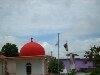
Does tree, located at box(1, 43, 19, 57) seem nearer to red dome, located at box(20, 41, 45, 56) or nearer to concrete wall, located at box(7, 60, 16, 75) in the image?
concrete wall, located at box(7, 60, 16, 75)

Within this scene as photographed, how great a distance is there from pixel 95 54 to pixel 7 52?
36.9 metres

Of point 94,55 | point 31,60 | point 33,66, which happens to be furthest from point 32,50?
point 94,55

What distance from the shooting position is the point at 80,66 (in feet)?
255

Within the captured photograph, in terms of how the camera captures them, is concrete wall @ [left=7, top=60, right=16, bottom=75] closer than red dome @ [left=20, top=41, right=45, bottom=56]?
No

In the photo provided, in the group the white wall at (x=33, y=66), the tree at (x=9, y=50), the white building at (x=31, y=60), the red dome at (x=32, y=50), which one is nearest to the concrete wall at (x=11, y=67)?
the white building at (x=31, y=60)

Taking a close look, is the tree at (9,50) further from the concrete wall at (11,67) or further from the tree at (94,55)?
the tree at (94,55)

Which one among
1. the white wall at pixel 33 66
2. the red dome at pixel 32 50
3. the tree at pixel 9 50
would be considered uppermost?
the tree at pixel 9 50

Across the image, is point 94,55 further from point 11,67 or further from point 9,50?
point 9,50

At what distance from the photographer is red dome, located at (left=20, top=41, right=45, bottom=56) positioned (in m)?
35.6

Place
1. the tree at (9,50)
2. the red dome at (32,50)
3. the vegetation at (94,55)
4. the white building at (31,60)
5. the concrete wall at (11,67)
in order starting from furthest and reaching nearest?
1. the tree at (9,50)
2. the concrete wall at (11,67)
3. the red dome at (32,50)
4. the white building at (31,60)
5. the vegetation at (94,55)

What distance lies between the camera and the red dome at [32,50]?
A: 3562 cm

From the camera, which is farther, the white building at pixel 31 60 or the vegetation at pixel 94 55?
the white building at pixel 31 60

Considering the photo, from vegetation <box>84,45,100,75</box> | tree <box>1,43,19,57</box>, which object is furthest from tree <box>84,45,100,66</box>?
tree <box>1,43,19,57</box>

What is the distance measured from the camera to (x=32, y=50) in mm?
35719
